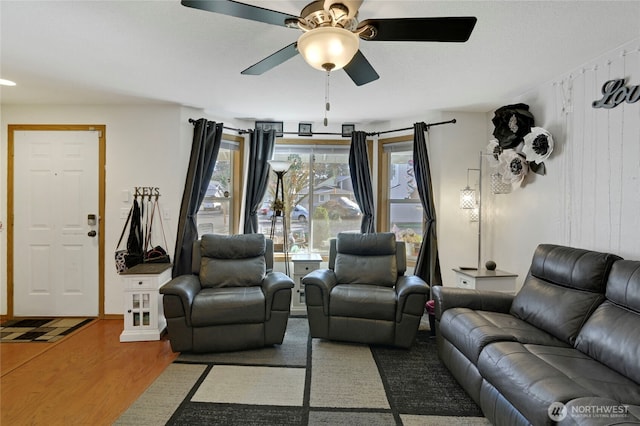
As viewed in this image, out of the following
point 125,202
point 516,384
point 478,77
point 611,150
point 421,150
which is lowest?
point 516,384

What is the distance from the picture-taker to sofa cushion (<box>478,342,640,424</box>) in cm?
137

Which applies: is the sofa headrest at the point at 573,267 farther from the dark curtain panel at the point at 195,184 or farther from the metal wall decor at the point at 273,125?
the dark curtain panel at the point at 195,184

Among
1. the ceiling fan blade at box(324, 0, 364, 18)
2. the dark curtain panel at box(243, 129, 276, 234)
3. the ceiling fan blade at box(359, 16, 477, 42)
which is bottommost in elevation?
the dark curtain panel at box(243, 129, 276, 234)

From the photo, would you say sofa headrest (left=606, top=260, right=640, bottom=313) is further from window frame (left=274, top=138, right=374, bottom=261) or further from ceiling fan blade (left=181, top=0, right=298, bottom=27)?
window frame (left=274, top=138, right=374, bottom=261)

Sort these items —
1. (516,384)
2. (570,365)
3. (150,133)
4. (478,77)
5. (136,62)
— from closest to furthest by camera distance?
(516,384), (570,365), (136,62), (478,77), (150,133)

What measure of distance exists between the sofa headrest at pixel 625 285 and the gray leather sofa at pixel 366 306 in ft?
4.04

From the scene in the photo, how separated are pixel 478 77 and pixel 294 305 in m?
3.10

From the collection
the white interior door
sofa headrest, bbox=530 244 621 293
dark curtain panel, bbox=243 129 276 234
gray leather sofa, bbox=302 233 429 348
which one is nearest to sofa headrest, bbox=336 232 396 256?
gray leather sofa, bbox=302 233 429 348

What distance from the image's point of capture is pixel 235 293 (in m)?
2.87

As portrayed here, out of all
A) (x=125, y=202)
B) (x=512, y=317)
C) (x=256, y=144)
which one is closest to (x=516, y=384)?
(x=512, y=317)

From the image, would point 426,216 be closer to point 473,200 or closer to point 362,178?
point 473,200

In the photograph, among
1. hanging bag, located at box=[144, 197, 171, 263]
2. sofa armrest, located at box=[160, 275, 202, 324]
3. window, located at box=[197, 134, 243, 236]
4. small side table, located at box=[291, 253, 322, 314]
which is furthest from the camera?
window, located at box=[197, 134, 243, 236]

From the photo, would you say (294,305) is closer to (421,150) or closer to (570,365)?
(421,150)

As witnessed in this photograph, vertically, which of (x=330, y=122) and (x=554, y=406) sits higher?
(x=330, y=122)
